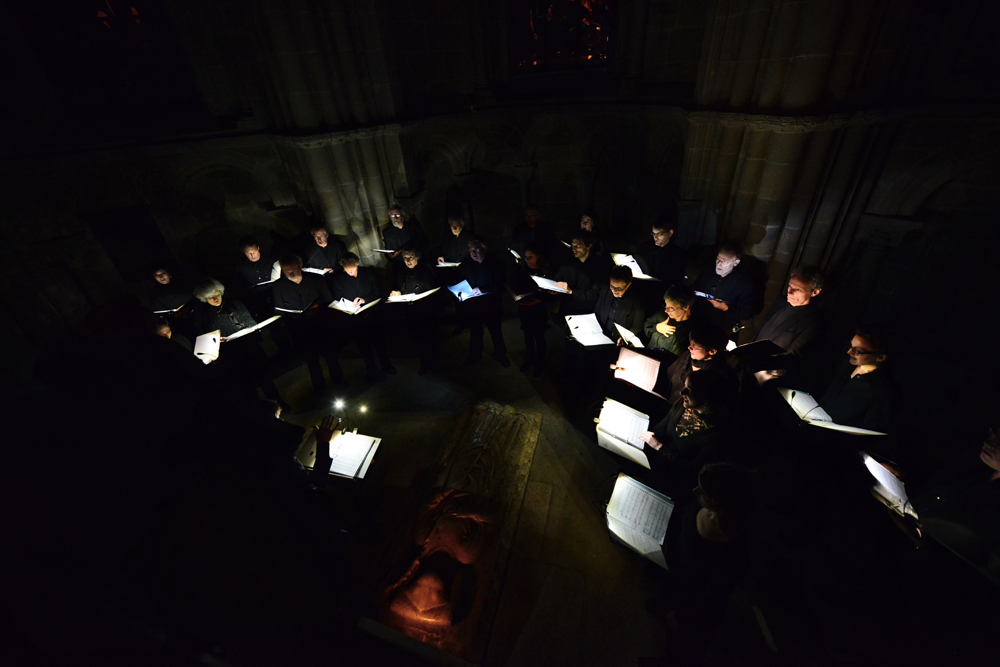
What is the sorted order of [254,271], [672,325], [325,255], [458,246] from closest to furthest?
[672,325], [254,271], [325,255], [458,246]

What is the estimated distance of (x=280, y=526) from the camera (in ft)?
6.86

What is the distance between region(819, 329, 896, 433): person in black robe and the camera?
3.47 m

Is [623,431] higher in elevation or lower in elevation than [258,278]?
lower

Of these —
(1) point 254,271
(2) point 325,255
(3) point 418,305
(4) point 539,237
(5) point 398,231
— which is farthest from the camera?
(5) point 398,231

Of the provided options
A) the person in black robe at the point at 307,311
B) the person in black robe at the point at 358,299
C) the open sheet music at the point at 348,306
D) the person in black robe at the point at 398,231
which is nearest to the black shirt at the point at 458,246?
the person in black robe at the point at 398,231

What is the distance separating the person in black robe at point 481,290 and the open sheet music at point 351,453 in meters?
2.89

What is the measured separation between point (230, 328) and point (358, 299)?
175 cm

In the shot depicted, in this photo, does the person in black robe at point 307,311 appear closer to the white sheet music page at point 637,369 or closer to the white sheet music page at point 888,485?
the white sheet music page at point 637,369

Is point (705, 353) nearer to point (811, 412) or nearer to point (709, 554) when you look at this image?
point (811, 412)

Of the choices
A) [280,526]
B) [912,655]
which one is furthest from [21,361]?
[912,655]

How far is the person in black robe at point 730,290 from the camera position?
5.29m

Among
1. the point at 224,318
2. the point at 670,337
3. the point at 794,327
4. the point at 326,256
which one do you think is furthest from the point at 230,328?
the point at 794,327

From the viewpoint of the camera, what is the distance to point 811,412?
157 inches

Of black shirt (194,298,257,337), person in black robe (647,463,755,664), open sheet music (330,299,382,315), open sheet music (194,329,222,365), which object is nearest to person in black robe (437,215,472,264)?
open sheet music (330,299,382,315)
